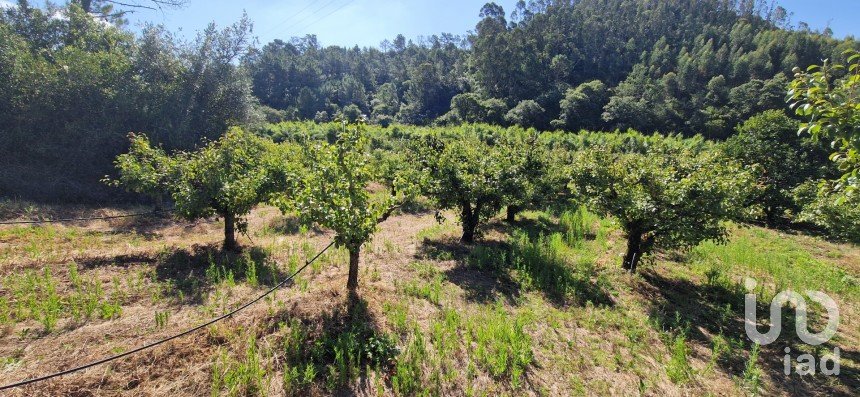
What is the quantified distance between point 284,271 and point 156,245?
3.90 m

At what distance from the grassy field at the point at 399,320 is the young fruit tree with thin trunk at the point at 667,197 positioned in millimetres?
1386

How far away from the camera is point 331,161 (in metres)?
6.32

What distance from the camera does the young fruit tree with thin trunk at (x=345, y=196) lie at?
5.77m

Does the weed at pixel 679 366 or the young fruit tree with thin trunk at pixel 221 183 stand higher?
the young fruit tree with thin trunk at pixel 221 183

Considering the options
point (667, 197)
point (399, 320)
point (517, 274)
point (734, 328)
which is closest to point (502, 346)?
point (399, 320)

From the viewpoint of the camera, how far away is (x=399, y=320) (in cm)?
599

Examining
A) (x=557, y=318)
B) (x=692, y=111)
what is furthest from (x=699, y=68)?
(x=557, y=318)

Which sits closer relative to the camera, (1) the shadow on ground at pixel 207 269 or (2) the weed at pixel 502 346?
(2) the weed at pixel 502 346

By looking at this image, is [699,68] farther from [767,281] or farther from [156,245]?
[156,245]

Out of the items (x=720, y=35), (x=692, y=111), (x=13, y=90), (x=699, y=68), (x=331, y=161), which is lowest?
(x=331, y=161)

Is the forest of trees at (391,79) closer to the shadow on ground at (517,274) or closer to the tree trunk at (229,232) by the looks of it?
the tree trunk at (229,232)

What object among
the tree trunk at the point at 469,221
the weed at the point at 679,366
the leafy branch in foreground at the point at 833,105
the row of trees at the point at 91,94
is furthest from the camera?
the row of trees at the point at 91,94

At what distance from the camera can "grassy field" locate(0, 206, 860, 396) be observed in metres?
4.82

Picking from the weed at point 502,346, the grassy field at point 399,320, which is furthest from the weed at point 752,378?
the weed at point 502,346
